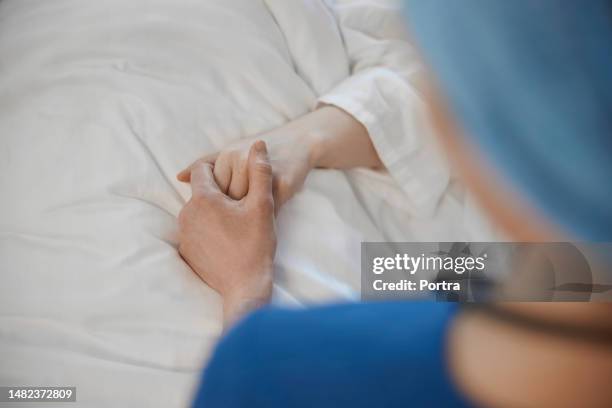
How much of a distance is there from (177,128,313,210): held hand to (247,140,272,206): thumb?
0.05 feet

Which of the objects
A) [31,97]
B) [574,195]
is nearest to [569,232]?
[574,195]

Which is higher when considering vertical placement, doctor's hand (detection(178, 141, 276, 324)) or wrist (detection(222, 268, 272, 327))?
doctor's hand (detection(178, 141, 276, 324))

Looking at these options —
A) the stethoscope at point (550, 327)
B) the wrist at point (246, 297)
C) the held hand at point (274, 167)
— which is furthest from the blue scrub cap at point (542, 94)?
the held hand at point (274, 167)

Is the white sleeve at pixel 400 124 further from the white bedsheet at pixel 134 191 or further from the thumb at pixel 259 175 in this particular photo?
the thumb at pixel 259 175

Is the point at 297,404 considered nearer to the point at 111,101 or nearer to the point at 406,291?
the point at 406,291

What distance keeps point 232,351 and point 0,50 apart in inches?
31.8

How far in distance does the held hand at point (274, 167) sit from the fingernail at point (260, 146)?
2cm

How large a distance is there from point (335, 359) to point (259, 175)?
0.53 m

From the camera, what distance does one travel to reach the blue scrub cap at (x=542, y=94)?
320 millimetres

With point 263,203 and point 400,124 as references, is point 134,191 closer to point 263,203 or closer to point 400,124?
point 263,203

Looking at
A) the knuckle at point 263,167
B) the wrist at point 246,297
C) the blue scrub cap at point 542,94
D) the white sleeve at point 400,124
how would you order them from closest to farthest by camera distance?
the blue scrub cap at point 542,94, the wrist at point 246,297, the knuckle at point 263,167, the white sleeve at point 400,124

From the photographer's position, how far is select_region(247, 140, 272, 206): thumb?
0.93 m

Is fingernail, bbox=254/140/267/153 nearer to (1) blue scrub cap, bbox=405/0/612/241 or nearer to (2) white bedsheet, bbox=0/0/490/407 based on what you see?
(2) white bedsheet, bbox=0/0/490/407

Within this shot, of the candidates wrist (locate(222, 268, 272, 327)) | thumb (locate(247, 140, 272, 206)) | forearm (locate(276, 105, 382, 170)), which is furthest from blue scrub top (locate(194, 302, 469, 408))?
forearm (locate(276, 105, 382, 170))
